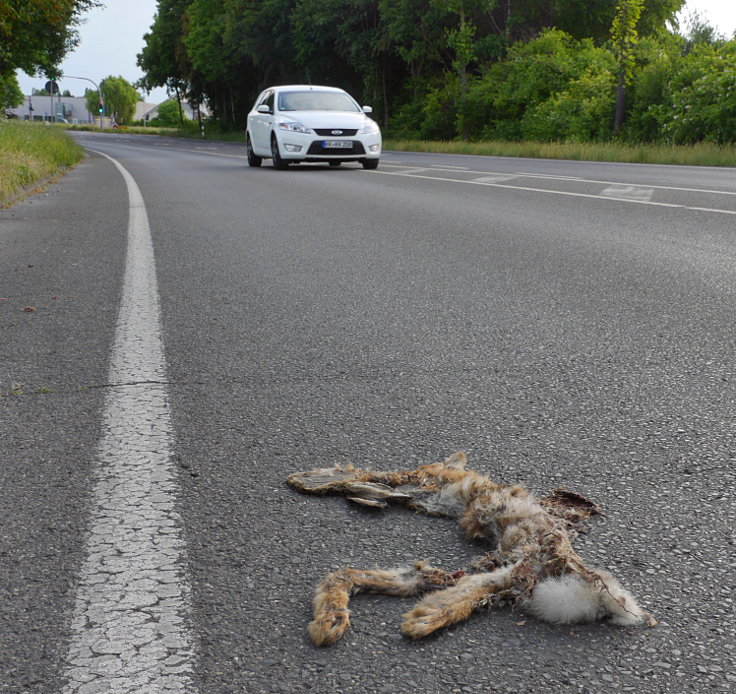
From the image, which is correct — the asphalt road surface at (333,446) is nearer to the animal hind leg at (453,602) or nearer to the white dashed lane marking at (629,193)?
the animal hind leg at (453,602)

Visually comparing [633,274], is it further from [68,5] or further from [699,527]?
[68,5]

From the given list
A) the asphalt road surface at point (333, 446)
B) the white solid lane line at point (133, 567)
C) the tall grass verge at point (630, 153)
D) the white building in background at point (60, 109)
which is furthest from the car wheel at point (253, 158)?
the white building in background at point (60, 109)

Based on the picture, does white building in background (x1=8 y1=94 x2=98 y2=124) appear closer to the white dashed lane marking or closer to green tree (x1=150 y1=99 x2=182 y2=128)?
green tree (x1=150 y1=99 x2=182 y2=128)

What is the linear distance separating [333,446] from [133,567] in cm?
82

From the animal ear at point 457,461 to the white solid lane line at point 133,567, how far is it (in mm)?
723

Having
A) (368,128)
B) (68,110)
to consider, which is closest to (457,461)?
(368,128)

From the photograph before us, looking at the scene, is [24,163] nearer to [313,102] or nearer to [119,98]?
[313,102]

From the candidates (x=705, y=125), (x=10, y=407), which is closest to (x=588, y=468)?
(x=10, y=407)

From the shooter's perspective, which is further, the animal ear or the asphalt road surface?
the animal ear

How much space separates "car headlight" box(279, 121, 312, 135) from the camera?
16.5 m

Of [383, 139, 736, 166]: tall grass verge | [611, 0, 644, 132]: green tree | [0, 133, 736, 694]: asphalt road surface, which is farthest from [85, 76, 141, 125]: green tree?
[0, 133, 736, 694]: asphalt road surface

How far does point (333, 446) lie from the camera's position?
97.8 inches

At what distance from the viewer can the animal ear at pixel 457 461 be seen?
7.41 feet

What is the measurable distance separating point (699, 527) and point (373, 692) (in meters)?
0.95
